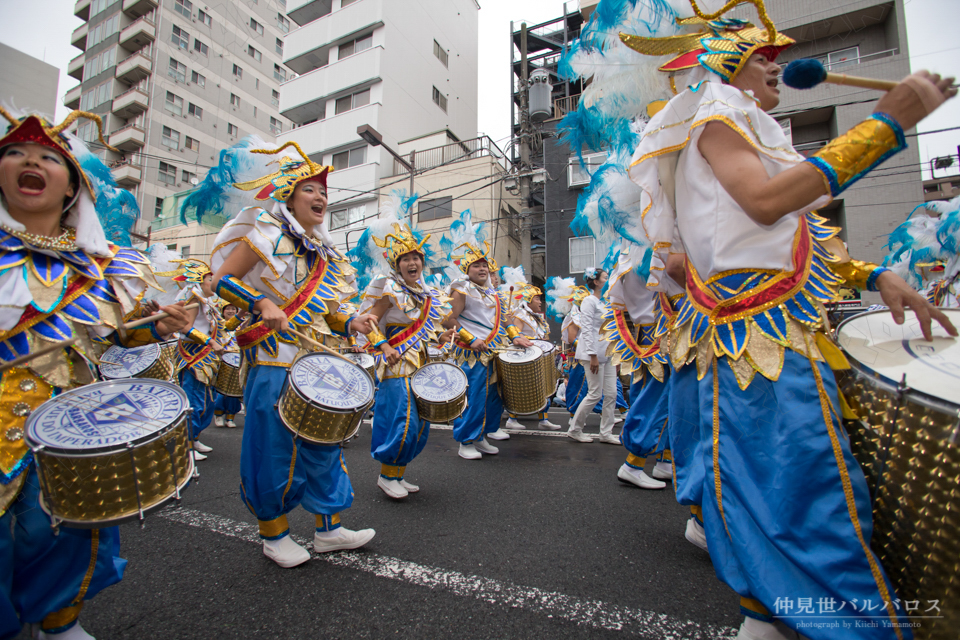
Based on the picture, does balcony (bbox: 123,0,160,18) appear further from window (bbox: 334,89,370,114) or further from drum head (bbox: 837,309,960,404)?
drum head (bbox: 837,309,960,404)

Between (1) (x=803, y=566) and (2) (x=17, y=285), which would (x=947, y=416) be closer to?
(1) (x=803, y=566)

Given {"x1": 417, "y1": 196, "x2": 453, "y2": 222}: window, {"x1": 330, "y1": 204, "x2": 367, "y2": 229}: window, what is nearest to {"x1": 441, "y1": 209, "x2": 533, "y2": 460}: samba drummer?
{"x1": 417, "y1": 196, "x2": 453, "y2": 222}: window

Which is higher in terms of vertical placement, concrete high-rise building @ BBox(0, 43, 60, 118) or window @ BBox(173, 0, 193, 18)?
window @ BBox(173, 0, 193, 18)

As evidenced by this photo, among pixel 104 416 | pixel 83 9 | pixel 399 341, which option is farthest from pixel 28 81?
pixel 83 9

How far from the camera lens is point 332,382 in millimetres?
2371

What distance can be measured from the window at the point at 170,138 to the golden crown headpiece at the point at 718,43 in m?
35.2

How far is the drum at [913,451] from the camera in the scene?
105cm

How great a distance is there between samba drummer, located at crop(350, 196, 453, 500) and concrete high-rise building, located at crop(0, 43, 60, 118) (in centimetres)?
212

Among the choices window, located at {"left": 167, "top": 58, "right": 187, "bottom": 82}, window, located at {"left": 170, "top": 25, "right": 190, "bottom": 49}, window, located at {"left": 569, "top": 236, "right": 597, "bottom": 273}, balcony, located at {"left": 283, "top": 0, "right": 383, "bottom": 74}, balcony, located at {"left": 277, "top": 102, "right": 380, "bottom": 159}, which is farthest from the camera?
window, located at {"left": 170, "top": 25, "right": 190, "bottom": 49}

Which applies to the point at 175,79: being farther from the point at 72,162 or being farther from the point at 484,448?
the point at 72,162

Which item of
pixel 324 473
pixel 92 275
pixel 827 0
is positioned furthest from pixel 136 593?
pixel 827 0

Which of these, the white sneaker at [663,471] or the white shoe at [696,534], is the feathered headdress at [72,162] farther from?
the white sneaker at [663,471]

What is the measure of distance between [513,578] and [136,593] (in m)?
1.81

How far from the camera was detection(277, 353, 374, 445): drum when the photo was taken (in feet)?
7.25
